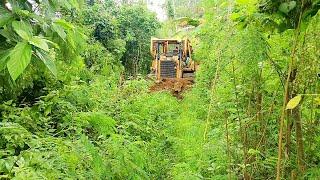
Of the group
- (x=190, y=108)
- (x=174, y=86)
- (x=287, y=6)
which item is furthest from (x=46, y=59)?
(x=174, y=86)

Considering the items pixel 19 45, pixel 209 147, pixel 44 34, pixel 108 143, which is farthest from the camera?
pixel 108 143

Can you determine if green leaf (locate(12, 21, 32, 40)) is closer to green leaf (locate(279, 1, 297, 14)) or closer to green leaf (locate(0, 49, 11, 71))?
green leaf (locate(0, 49, 11, 71))

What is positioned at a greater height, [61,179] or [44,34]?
[44,34]

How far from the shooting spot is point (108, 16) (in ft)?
42.3

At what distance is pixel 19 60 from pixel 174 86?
30.3 ft

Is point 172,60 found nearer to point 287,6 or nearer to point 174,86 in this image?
point 174,86

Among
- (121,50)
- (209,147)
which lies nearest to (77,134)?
(209,147)

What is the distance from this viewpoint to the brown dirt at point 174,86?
10.1 meters

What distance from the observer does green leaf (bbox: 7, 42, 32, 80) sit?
1.23m

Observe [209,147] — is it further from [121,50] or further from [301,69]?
[121,50]

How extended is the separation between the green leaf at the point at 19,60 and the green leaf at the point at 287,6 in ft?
2.63

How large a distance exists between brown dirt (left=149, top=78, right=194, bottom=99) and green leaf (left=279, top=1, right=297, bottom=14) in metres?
8.72

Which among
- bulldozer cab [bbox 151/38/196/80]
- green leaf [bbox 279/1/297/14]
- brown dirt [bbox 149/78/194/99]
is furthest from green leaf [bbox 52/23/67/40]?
bulldozer cab [bbox 151/38/196/80]

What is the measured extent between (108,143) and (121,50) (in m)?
Answer: 9.43
